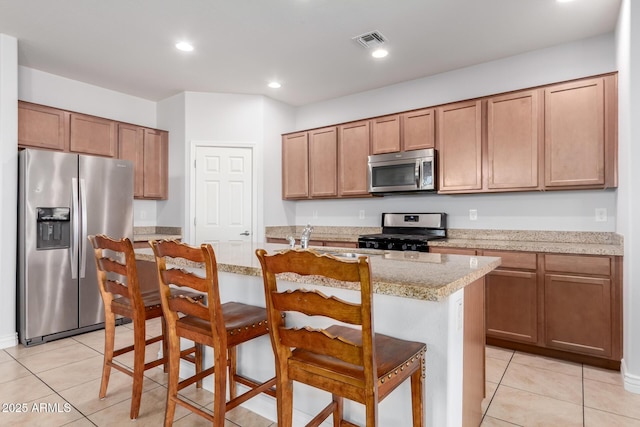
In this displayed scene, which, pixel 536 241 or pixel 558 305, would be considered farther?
pixel 536 241

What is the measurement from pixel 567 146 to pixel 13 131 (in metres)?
4.98

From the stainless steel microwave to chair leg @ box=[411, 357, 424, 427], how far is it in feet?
8.82

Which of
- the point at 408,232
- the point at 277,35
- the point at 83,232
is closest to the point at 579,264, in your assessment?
the point at 408,232

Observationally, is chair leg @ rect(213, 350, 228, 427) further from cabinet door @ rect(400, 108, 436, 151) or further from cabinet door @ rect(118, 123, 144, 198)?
cabinet door @ rect(118, 123, 144, 198)

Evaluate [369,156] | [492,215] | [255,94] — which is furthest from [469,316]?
[255,94]

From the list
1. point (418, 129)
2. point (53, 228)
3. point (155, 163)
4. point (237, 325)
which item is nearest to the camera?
point (237, 325)

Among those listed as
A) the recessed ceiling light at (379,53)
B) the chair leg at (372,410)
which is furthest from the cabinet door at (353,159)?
the chair leg at (372,410)

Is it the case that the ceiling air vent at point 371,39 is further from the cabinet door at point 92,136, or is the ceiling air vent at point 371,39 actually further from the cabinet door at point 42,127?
the cabinet door at point 42,127

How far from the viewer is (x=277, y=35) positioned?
3.23m

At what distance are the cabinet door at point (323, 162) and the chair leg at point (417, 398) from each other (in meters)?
3.33

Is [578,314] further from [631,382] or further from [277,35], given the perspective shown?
[277,35]

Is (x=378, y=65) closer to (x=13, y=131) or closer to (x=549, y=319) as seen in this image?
(x=549, y=319)

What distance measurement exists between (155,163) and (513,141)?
4.26 metres

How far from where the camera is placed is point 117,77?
13.7 feet
